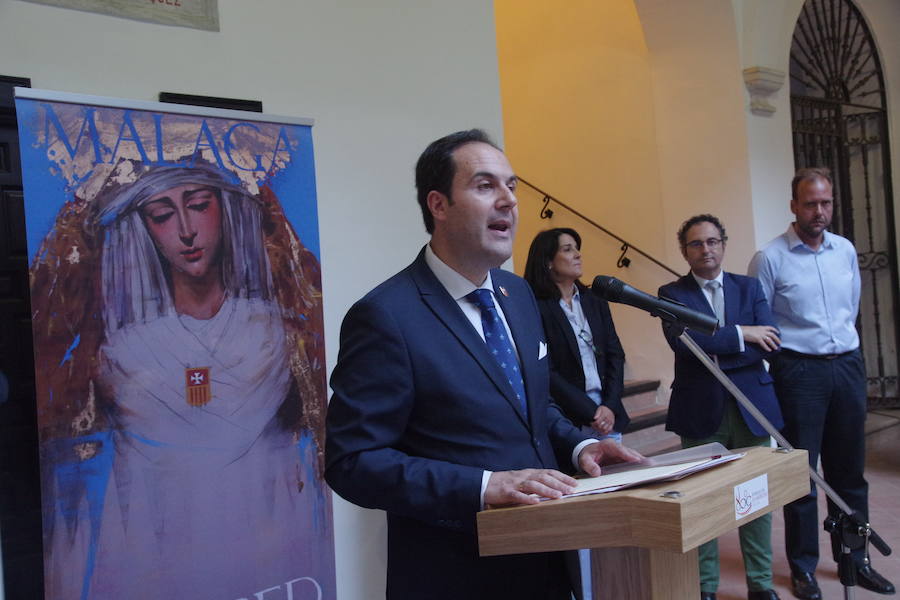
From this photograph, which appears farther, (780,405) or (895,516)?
(895,516)

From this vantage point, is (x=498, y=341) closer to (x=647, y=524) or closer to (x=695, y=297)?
(x=647, y=524)

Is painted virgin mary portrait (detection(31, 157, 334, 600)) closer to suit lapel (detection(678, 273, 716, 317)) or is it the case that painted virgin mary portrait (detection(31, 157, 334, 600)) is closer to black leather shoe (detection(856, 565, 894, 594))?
suit lapel (detection(678, 273, 716, 317))

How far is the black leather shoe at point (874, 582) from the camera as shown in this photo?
11.7ft

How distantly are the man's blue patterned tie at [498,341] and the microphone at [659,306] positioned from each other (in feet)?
1.13

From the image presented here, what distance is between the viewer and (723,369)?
11.0 feet

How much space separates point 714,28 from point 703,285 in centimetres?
302

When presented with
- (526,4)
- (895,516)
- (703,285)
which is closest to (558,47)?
(526,4)

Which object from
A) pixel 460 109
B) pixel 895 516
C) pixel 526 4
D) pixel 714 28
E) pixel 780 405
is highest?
pixel 526 4

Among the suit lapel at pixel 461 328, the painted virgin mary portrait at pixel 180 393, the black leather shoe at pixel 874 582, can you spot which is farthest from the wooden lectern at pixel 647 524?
the black leather shoe at pixel 874 582

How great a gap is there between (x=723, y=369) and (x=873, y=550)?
171cm

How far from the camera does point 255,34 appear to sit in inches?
120

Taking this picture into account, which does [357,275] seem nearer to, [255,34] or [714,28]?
[255,34]

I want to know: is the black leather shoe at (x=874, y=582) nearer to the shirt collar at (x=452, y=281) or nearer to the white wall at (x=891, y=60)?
the shirt collar at (x=452, y=281)

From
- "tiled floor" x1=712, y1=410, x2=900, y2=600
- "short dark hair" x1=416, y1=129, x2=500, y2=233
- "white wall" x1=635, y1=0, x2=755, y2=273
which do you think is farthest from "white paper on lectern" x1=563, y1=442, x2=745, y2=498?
"white wall" x1=635, y1=0, x2=755, y2=273
